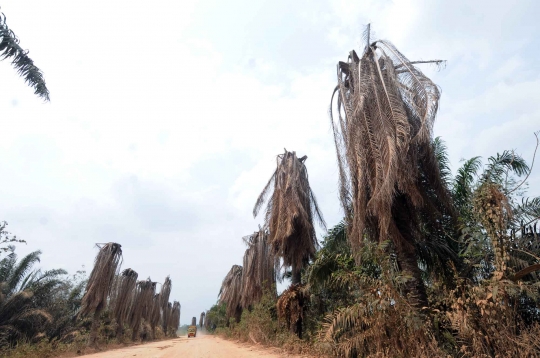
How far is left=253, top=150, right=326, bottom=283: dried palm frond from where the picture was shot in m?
14.7

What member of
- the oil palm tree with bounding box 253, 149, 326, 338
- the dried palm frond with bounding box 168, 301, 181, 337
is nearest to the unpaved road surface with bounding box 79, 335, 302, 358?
the oil palm tree with bounding box 253, 149, 326, 338

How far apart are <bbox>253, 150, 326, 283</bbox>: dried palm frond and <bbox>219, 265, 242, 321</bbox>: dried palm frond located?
56.3ft

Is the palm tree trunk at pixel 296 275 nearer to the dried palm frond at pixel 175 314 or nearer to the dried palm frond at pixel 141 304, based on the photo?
the dried palm frond at pixel 141 304

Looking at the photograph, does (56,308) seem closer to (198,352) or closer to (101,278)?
(101,278)

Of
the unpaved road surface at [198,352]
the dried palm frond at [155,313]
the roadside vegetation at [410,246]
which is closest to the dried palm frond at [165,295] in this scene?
the dried palm frond at [155,313]

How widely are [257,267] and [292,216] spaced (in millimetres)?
10883

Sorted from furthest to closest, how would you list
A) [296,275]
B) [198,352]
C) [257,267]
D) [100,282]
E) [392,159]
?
1. [257,267]
2. [100,282]
3. [296,275]
4. [198,352]
5. [392,159]

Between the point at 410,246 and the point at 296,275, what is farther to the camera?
the point at 296,275

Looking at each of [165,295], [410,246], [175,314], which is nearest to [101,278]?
[410,246]

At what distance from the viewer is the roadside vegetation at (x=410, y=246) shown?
522cm

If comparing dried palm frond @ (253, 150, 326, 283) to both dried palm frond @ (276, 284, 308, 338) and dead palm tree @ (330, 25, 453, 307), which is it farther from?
dead palm tree @ (330, 25, 453, 307)

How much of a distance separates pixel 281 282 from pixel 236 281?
14.3 metres

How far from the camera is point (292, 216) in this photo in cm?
1438

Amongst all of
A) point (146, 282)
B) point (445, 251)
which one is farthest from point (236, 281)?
point (445, 251)
